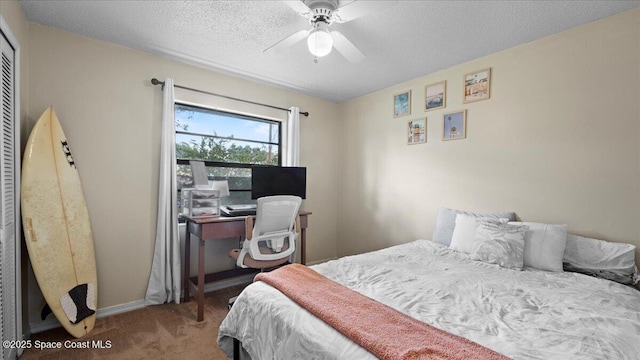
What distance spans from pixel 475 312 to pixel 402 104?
255 cm

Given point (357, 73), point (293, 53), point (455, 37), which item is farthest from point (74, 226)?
point (455, 37)

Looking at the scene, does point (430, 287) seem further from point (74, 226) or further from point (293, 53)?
point (74, 226)

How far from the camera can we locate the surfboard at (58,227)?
1.98m

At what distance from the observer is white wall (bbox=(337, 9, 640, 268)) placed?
6.46ft

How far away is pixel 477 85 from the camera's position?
2.70m

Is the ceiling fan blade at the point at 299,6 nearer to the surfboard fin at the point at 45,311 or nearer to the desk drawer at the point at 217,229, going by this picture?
the desk drawer at the point at 217,229

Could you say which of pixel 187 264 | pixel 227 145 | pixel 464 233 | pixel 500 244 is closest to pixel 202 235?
pixel 187 264

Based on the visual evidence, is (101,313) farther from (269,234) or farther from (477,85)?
(477,85)

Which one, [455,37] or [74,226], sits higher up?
[455,37]

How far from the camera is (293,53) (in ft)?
8.66

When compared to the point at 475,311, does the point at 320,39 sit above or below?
above

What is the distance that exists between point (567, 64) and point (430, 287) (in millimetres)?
2099

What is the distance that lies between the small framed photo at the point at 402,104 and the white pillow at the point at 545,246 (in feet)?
5.86

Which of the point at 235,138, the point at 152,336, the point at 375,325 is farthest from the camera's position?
the point at 235,138
